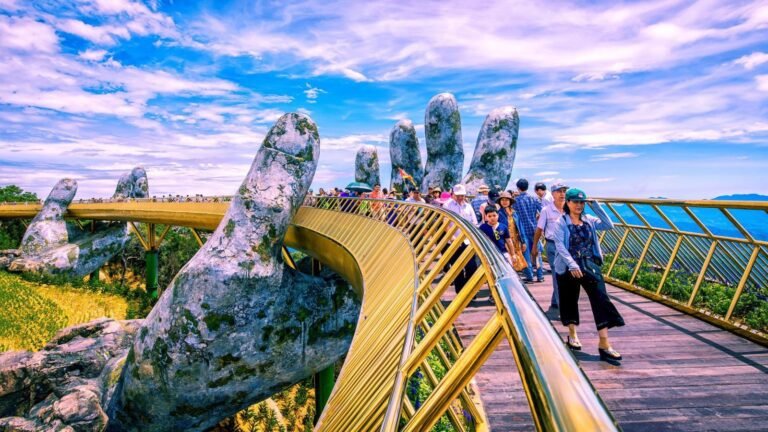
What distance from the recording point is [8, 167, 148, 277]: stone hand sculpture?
29.4m

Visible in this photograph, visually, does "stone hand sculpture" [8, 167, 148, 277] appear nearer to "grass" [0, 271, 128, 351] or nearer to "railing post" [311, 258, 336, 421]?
"grass" [0, 271, 128, 351]

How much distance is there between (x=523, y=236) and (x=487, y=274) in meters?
6.62

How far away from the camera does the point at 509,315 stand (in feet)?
3.57

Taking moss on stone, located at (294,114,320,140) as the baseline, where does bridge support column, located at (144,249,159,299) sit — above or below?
below

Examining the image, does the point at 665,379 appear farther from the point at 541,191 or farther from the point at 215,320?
the point at 215,320

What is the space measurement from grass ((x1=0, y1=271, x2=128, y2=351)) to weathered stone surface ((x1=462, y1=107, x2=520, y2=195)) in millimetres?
24165

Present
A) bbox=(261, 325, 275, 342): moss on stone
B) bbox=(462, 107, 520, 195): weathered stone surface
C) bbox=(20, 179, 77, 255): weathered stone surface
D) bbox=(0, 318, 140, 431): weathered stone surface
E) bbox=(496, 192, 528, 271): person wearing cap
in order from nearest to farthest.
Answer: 1. bbox=(496, 192, 528, 271): person wearing cap
2. bbox=(0, 318, 140, 431): weathered stone surface
3. bbox=(261, 325, 275, 342): moss on stone
4. bbox=(20, 179, 77, 255): weathered stone surface
5. bbox=(462, 107, 520, 195): weathered stone surface

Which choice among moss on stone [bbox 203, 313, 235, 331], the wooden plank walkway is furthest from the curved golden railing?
moss on stone [bbox 203, 313, 235, 331]

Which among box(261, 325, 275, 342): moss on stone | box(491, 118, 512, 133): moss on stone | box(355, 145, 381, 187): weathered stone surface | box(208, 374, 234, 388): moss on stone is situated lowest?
box(208, 374, 234, 388): moss on stone

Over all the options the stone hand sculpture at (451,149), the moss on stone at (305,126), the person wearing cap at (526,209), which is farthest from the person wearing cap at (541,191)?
the stone hand sculpture at (451,149)

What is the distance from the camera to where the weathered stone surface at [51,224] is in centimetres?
3075

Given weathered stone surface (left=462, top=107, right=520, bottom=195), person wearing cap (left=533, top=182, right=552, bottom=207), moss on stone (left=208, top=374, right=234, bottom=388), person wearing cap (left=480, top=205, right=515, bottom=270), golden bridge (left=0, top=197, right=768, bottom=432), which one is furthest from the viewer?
weathered stone surface (left=462, top=107, right=520, bottom=195)

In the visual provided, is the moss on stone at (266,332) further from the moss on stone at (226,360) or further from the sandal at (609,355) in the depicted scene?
the sandal at (609,355)

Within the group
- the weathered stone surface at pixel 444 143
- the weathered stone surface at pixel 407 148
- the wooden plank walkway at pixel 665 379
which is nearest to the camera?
the wooden plank walkway at pixel 665 379
